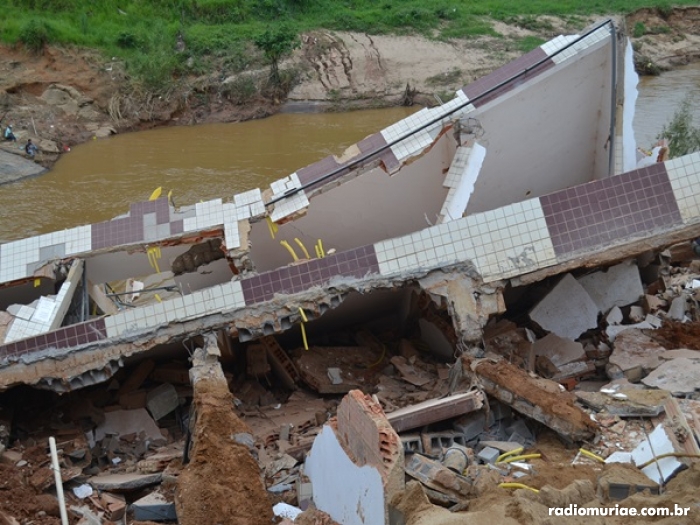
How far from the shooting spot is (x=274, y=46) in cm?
2678

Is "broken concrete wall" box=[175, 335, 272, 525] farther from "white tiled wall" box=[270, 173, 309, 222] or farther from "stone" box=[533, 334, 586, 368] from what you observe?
"stone" box=[533, 334, 586, 368]

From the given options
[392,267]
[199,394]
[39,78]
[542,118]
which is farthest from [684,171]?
[39,78]

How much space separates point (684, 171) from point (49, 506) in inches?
276

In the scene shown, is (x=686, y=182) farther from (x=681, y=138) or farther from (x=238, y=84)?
(x=238, y=84)

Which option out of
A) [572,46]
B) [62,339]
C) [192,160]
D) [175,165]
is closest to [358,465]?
[62,339]

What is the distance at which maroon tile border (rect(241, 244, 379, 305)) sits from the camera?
28.5 ft

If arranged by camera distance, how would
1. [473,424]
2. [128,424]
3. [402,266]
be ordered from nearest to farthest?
[473,424] → [402,266] → [128,424]

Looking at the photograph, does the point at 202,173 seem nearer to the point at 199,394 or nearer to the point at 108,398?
the point at 108,398

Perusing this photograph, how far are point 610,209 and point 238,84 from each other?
1943cm

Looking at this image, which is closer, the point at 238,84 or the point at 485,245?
the point at 485,245

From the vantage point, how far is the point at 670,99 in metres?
24.8

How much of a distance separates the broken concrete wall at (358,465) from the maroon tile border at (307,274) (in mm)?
1870

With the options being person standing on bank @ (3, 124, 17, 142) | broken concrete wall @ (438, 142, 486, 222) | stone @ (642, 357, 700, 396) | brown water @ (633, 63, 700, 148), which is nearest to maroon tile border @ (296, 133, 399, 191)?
broken concrete wall @ (438, 142, 486, 222)

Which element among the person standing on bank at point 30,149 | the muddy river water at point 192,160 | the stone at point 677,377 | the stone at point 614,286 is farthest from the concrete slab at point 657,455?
the person standing on bank at point 30,149
